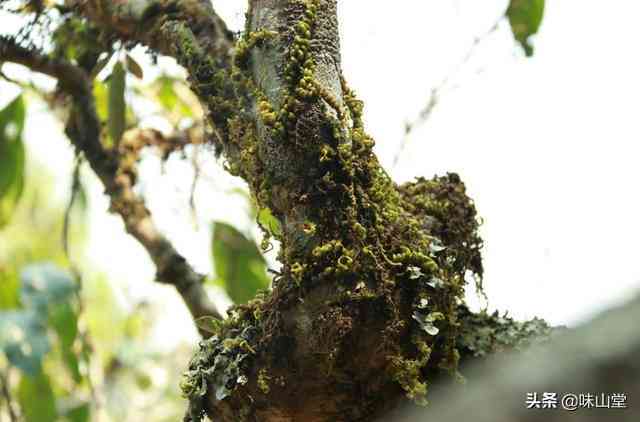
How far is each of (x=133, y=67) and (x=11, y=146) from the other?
417mm

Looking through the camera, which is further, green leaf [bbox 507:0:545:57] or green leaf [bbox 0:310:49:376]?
green leaf [bbox 0:310:49:376]

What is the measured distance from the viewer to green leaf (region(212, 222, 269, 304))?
1.44m

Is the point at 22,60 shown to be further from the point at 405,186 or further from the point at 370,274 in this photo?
the point at 370,274

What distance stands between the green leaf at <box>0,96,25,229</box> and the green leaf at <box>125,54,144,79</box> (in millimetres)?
371

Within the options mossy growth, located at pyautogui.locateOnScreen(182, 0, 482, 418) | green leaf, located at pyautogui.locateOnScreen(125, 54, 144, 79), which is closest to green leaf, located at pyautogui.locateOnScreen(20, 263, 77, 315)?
green leaf, located at pyautogui.locateOnScreen(125, 54, 144, 79)

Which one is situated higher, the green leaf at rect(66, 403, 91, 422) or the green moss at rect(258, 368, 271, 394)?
the green leaf at rect(66, 403, 91, 422)

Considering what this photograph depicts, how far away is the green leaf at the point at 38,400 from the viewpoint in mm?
1721

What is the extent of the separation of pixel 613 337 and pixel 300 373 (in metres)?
0.58

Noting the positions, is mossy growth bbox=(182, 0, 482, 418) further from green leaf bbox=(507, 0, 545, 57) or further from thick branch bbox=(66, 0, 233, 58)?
green leaf bbox=(507, 0, 545, 57)

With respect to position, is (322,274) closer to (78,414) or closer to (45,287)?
(45,287)

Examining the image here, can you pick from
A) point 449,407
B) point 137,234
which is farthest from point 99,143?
point 449,407

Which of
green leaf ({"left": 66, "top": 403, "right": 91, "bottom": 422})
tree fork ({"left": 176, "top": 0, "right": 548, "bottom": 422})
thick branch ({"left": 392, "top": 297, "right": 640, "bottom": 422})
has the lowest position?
thick branch ({"left": 392, "top": 297, "right": 640, "bottom": 422})

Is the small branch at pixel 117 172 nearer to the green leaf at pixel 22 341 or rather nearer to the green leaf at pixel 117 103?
the green leaf at pixel 117 103

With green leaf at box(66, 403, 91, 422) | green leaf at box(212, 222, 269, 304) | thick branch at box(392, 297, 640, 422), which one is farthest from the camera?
green leaf at box(66, 403, 91, 422)
